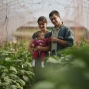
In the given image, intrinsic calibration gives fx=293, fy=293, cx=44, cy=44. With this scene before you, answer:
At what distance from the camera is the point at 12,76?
142 inches

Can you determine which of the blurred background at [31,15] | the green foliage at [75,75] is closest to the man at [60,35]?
the green foliage at [75,75]

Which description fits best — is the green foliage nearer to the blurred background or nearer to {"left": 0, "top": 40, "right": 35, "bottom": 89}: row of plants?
{"left": 0, "top": 40, "right": 35, "bottom": 89}: row of plants

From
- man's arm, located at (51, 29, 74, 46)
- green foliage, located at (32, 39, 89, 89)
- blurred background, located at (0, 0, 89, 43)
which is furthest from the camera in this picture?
blurred background, located at (0, 0, 89, 43)

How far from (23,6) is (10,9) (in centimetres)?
57

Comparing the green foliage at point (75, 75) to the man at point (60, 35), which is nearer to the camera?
the green foliage at point (75, 75)

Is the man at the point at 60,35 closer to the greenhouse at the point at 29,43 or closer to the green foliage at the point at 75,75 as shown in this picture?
the greenhouse at the point at 29,43

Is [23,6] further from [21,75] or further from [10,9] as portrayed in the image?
[21,75]

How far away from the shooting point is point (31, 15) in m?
13.4

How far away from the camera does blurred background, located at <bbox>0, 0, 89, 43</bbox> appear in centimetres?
1067

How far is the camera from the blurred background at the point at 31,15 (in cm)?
1067

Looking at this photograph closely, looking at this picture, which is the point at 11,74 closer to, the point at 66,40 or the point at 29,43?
the point at 29,43

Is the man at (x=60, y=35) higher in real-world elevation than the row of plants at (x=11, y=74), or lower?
higher

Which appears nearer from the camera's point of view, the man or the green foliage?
the green foliage

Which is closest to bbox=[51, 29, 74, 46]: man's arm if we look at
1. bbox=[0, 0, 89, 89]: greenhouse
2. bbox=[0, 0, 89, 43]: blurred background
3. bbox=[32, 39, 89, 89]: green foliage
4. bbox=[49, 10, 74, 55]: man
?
bbox=[49, 10, 74, 55]: man
